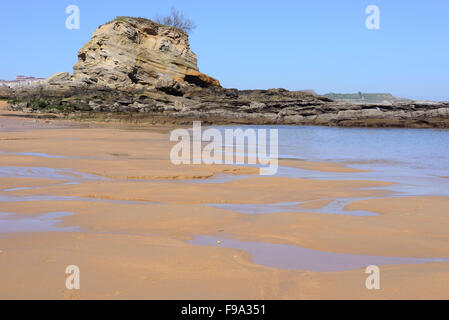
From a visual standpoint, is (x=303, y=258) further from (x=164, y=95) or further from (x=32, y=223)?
(x=164, y=95)

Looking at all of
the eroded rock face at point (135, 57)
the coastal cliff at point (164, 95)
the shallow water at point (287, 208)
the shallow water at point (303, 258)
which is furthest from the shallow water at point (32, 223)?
the eroded rock face at point (135, 57)

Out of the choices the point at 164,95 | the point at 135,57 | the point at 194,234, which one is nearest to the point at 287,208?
the point at 194,234

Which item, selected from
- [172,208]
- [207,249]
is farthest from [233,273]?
[172,208]

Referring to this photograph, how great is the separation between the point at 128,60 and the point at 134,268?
125 ft

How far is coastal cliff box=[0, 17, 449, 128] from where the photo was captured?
103 feet

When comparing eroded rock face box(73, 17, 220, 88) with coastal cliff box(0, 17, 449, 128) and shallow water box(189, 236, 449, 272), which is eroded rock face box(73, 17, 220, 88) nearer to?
coastal cliff box(0, 17, 449, 128)

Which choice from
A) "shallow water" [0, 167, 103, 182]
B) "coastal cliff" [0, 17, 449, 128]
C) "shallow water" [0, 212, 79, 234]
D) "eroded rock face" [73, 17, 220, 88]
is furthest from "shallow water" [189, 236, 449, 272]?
"eroded rock face" [73, 17, 220, 88]

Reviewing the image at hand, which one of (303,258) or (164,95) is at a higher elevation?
(164,95)

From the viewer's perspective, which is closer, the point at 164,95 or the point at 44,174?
the point at 44,174

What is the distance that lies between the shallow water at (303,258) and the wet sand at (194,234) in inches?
3.9

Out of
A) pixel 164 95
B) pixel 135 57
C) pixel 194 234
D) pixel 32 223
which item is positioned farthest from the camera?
pixel 135 57

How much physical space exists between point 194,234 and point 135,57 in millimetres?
37776

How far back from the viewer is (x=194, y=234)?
4.31 m

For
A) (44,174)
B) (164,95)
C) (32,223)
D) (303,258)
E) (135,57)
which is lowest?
(303,258)
